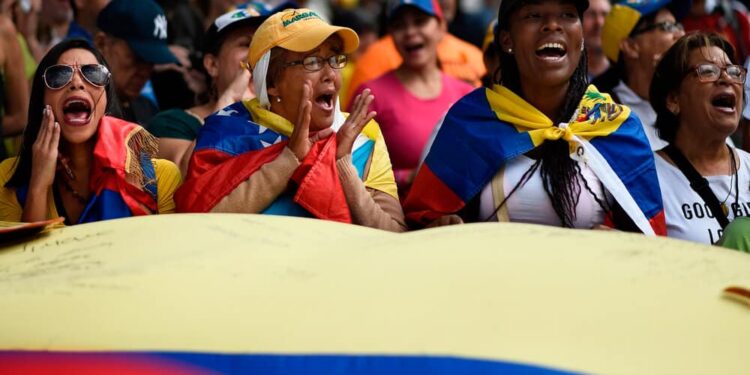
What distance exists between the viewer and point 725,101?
5.50 meters

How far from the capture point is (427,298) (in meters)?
3.28

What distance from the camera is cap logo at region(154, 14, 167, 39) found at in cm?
662

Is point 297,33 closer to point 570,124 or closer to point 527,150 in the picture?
point 527,150

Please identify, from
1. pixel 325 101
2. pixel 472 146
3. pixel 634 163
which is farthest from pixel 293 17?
pixel 634 163

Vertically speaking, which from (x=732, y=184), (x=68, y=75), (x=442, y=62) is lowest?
(x=442, y=62)

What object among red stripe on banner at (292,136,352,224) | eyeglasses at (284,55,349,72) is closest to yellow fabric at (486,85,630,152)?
eyeglasses at (284,55,349,72)

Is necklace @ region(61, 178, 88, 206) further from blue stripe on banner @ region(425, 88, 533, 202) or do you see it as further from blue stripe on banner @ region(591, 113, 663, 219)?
blue stripe on banner @ region(591, 113, 663, 219)

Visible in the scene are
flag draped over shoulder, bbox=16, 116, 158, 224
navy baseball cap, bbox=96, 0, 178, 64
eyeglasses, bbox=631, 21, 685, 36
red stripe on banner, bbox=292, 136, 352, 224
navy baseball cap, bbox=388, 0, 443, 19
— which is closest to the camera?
red stripe on banner, bbox=292, 136, 352, 224

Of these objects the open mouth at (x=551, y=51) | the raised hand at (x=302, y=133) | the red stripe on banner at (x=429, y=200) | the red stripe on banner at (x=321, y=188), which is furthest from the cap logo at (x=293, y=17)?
the open mouth at (x=551, y=51)

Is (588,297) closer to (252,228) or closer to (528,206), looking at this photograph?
(252,228)

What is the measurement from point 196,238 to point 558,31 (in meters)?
1.87

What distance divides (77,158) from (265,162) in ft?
2.42

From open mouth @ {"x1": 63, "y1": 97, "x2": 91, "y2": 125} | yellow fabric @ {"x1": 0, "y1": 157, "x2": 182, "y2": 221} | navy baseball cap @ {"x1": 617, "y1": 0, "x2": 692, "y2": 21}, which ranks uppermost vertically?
open mouth @ {"x1": 63, "y1": 97, "x2": 91, "y2": 125}

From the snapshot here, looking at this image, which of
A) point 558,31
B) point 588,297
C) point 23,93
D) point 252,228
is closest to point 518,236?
point 588,297
